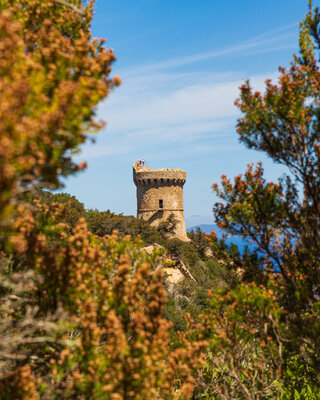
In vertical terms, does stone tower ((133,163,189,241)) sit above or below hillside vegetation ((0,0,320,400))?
above

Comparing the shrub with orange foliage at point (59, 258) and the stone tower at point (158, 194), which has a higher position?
the stone tower at point (158, 194)

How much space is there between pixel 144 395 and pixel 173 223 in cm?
4934

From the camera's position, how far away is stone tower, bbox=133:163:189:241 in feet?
182

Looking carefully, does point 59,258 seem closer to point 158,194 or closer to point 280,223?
point 280,223

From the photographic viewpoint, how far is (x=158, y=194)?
55.8m

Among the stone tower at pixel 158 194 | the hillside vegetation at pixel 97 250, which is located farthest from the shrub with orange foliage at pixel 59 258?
the stone tower at pixel 158 194

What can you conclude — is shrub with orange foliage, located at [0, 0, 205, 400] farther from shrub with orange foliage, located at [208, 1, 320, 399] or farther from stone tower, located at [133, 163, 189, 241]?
stone tower, located at [133, 163, 189, 241]

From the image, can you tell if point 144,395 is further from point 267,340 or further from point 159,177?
point 159,177

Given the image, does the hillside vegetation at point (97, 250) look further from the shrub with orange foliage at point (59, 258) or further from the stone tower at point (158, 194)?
the stone tower at point (158, 194)

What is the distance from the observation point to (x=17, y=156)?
15.3ft

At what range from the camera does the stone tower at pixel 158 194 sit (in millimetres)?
55594

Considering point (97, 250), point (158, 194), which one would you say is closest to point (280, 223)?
point (97, 250)

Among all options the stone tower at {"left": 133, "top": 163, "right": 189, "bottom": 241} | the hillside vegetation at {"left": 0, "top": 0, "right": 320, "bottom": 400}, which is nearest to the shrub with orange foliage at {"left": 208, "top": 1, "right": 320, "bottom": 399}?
the hillside vegetation at {"left": 0, "top": 0, "right": 320, "bottom": 400}

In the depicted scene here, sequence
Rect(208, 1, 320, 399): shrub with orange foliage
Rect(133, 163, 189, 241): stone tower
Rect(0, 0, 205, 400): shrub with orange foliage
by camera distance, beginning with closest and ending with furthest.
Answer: Rect(0, 0, 205, 400): shrub with orange foliage < Rect(208, 1, 320, 399): shrub with orange foliage < Rect(133, 163, 189, 241): stone tower
